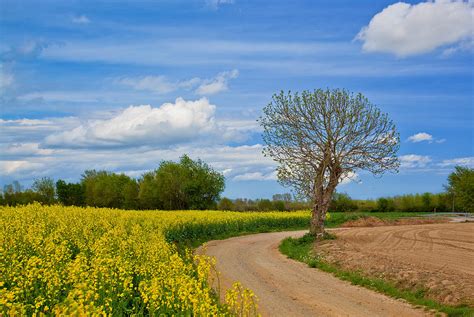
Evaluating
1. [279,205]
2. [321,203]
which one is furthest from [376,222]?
[321,203]

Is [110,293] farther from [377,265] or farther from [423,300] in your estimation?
[377,265]

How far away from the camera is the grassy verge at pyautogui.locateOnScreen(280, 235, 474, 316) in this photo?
16.9 metres

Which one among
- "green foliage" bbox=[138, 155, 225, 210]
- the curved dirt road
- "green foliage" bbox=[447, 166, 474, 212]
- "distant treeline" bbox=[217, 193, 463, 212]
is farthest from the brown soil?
"distant treeline" bbox=[217, 193, 463, 212]

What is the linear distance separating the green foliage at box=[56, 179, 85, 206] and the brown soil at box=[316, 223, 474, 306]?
68997 mm

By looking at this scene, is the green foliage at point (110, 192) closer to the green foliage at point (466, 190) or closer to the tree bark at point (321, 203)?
the green foliage at point (466, 190)

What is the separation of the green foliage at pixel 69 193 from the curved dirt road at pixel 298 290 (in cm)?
7415

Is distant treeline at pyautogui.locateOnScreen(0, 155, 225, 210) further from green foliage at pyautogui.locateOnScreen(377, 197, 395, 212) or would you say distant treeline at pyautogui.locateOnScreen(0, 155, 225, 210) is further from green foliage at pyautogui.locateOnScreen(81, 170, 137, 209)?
green foliage at pyautogui.locateOnScreen(377, 197, 395, 212)

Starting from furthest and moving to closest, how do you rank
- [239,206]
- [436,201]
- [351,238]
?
[436,201], [239,206], [351,238]

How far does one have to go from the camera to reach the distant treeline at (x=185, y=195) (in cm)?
8731

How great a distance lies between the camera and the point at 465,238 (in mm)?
44094

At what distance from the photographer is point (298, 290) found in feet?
66.3

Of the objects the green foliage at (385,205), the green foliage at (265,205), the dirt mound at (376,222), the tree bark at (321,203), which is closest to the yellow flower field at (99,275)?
the tree bark at (321,203)

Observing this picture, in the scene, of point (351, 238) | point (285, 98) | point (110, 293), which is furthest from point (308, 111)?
point (110, 293)

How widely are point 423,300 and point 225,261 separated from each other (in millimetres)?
12157
